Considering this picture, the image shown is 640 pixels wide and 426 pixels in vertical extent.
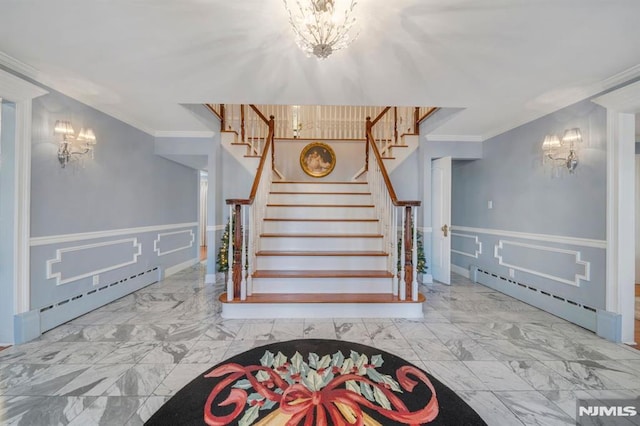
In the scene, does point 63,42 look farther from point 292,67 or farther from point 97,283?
point 97,283

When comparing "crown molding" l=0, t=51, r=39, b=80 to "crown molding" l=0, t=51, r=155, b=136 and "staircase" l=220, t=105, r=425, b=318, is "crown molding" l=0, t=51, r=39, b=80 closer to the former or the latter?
"crown molding" l=0, t=51, r=155, b=136

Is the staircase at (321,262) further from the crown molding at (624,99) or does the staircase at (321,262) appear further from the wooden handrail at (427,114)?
the crown molding at (624,99)

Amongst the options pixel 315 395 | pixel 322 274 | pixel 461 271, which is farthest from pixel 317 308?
pixel 461 271

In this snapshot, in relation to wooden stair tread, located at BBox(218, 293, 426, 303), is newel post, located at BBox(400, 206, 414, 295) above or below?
above

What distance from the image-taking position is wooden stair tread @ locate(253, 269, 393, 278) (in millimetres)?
2922

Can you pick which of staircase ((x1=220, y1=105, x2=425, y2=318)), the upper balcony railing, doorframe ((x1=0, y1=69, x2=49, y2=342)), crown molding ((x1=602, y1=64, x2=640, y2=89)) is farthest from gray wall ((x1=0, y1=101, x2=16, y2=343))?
crown molding ((x1=602, y1=64, x2=640, y2=89))

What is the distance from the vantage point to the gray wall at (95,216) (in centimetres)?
240

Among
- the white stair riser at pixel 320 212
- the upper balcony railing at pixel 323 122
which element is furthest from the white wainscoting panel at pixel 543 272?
the upper balcony railing at pixel 323 122

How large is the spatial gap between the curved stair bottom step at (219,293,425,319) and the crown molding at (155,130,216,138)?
263 centimetres

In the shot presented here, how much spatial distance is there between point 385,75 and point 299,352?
2.41 metres

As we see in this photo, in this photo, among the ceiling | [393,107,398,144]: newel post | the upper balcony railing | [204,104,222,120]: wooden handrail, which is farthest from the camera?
the upper balcony railing

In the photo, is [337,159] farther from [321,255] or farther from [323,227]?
[321,255]

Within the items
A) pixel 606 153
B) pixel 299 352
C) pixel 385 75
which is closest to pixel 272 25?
pixel 385 75

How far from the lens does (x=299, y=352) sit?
1.84m
